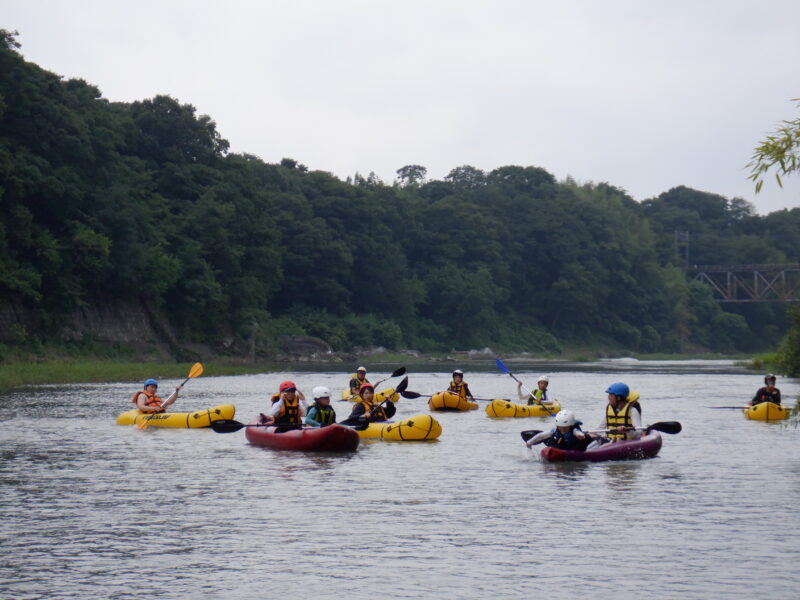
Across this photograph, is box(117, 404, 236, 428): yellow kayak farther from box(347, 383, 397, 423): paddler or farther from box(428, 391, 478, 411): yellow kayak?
box(428, 391, 478, 411): yellow kayak

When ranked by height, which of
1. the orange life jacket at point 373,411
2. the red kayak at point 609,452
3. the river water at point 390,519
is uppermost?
the orange life jacket at point 373,411

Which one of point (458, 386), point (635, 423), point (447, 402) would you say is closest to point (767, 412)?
point (447, 402)

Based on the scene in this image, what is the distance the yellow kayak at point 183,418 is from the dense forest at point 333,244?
887 inches

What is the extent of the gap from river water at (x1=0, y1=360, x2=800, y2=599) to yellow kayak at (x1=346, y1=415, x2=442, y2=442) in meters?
0.22

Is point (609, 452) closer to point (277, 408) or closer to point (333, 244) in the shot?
point (277, 408)

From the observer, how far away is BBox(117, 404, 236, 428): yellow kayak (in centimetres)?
2352

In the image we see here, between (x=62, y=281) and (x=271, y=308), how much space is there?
106 feet

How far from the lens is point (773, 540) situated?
11.8m

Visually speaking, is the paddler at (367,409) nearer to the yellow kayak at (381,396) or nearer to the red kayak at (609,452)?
the yellow kayak at (381,396)

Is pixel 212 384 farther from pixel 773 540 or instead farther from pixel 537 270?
pixel 537 270

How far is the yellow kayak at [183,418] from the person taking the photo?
23.5 metres

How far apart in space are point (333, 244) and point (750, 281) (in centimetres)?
5880

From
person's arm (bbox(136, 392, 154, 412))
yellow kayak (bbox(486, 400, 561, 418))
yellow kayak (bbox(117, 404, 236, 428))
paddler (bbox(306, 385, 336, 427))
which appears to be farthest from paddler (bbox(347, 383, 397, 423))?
yellow kayak (bbox(486, 400, 561, 418))

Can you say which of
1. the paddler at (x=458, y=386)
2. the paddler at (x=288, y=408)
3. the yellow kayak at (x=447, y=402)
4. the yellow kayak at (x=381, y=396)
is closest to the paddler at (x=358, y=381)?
the yellow kayak at (x=381, y=396)
